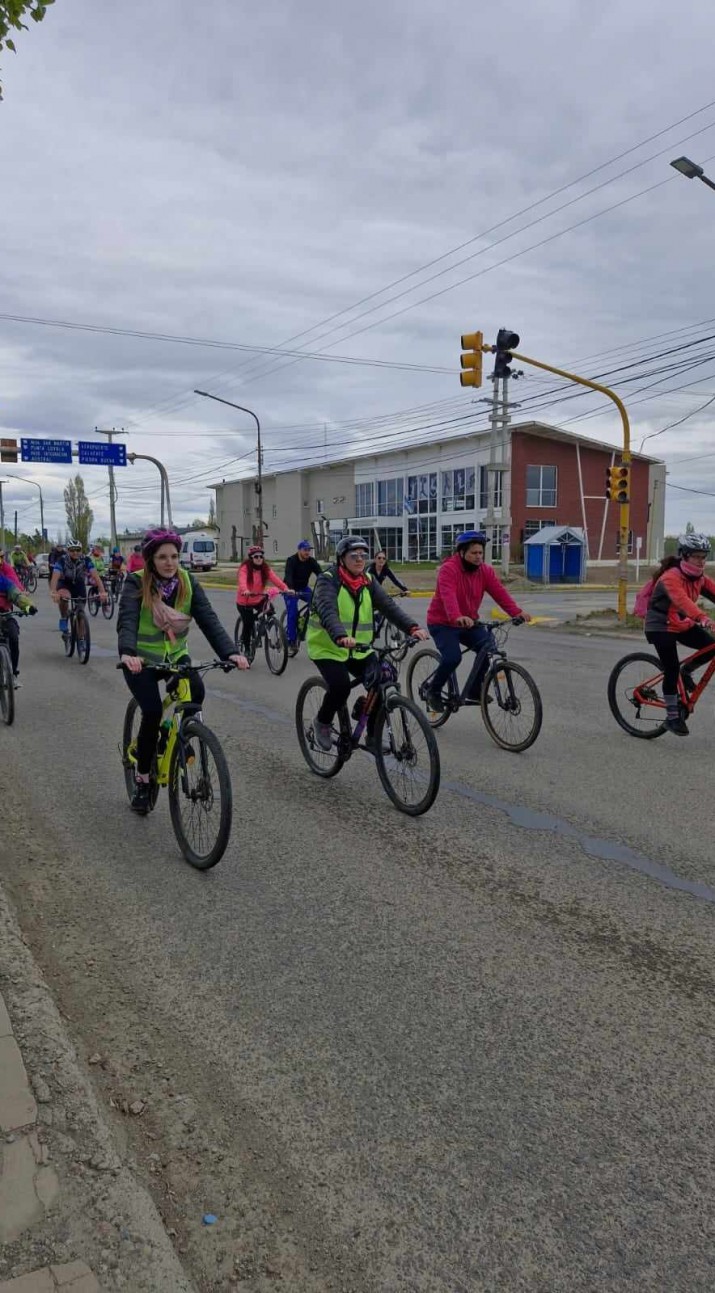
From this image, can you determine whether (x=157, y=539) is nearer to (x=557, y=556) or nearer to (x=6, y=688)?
(x=6, y=688)

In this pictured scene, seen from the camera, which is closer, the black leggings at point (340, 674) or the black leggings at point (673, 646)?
the black leggings at point (340, 674)

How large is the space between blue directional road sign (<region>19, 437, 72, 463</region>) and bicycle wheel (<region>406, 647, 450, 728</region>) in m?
39.4

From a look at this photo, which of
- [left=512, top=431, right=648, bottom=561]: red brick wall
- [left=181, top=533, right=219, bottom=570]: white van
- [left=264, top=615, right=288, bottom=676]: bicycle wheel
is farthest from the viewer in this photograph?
[left=181, top=533, right=219, bottom=570]: white van

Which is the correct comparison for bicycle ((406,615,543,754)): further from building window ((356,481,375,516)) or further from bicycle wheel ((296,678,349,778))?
building window ((356,481,375,516))

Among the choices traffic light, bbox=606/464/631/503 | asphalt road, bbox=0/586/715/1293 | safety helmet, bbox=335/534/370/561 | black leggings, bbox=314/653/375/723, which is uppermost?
traffic light, bbox=606/464/631/503

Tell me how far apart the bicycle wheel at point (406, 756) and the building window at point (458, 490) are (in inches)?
2264

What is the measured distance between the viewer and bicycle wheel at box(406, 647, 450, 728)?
8.41 m

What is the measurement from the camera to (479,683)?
26.1 ft

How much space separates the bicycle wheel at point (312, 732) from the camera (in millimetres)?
6629

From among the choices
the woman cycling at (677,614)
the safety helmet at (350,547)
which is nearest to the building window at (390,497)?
the woman cycling at (677,614)

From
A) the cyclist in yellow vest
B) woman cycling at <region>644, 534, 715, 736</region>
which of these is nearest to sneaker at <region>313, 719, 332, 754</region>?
the cyclist in yellow vest

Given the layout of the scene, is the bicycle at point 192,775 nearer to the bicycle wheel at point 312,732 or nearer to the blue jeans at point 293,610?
the bicycle wheel at point 312,732

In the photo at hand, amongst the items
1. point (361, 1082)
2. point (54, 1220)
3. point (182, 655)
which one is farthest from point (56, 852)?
point (54, 1220)

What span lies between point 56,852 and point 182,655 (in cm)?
139
